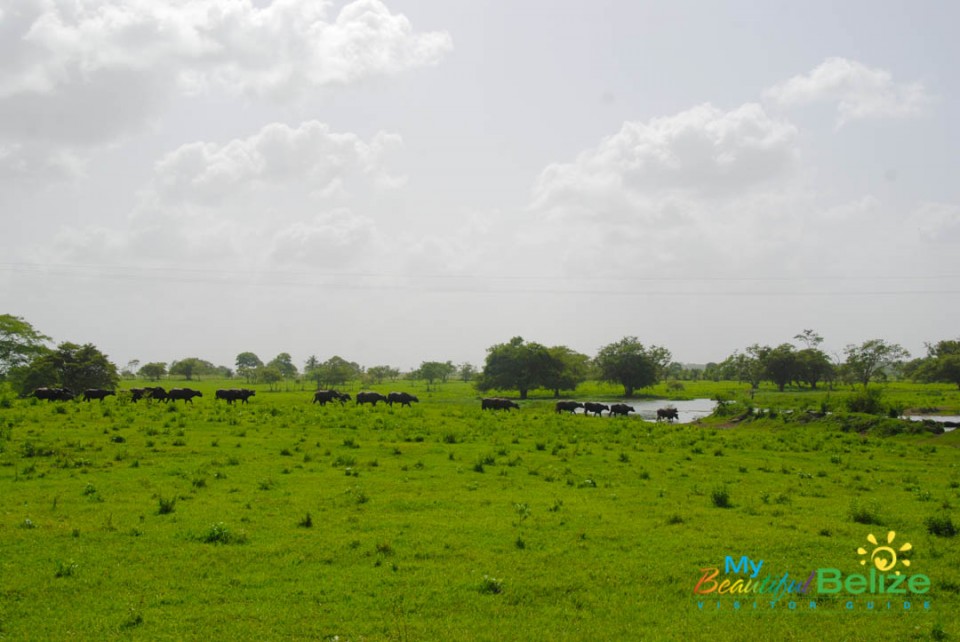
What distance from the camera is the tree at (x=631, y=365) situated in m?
104

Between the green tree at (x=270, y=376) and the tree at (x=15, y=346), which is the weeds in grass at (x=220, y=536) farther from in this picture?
the green tree at (x=270, y=376)

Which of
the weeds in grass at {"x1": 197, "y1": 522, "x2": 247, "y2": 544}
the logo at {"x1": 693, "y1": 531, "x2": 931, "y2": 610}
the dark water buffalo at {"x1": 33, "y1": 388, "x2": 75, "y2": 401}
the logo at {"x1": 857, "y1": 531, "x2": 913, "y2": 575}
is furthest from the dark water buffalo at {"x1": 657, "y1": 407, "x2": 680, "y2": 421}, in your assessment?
the weeds in grass at {"x1": 197, "y1": 522, "x2": 247, "y2": 544}

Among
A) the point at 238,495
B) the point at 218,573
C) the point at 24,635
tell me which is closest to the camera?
the point at 24,635

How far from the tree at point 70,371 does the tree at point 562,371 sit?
62.4 metres

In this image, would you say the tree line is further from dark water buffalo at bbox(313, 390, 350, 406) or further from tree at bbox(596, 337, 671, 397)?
dark water buffalo at bbox(313, 390, 350, 406)

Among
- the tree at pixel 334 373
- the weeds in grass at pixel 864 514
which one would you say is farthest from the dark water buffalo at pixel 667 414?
the tree at pixel 334 373

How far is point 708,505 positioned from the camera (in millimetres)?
18000

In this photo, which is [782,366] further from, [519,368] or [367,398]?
[367,398]

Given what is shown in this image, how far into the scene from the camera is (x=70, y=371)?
66812 millimetres

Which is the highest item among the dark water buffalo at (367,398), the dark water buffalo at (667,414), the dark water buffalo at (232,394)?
the dark water buffalo at (232,394)

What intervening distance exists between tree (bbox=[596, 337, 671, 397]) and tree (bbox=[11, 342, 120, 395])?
241 feet

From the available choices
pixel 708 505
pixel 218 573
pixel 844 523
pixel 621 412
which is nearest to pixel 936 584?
pixel 844 523

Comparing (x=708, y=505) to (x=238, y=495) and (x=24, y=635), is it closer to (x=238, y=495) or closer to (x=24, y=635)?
(x=238, y=495)

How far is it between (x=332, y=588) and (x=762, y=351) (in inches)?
4885
